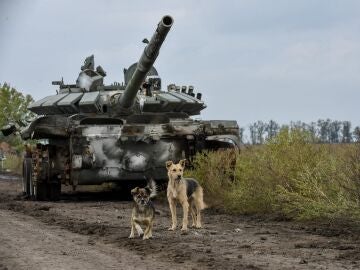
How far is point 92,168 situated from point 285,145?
Answer: 4.73 meters

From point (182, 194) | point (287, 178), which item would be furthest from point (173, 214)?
point (287, 178)

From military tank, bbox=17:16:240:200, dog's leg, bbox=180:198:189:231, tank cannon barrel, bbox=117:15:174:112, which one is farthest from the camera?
military tank, bbox=17:16:240:200

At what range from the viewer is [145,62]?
17.8 metres

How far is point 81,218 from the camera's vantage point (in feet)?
46.1

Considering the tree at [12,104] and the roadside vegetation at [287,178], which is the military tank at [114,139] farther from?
the tree at [12,104]

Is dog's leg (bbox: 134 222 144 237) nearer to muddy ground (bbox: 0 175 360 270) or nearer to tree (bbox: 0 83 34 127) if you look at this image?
muddy ground (bbox: 0 175 360 270)

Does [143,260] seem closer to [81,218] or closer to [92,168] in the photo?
[81,218]

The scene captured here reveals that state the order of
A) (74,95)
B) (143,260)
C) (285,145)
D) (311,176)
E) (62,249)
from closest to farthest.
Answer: (143,260), (62,249), (311,176), (285,145), (74,95)

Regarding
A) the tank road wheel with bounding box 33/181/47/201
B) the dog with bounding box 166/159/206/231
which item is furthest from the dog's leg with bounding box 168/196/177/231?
the tank road wheel with bounding box 33/181/47/201

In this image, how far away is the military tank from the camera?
18.2 meters

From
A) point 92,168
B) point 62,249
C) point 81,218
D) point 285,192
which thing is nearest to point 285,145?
point 285,192

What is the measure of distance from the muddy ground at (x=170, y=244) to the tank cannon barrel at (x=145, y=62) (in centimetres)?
351

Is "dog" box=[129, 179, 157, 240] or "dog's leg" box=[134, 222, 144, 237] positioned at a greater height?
"dog" box=[129, 179, 157, 240]

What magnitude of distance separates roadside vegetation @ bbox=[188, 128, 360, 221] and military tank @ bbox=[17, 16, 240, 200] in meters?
0.86
